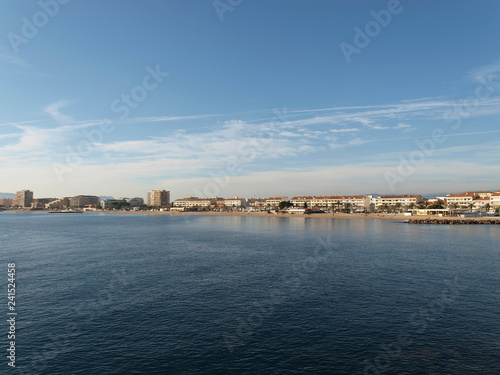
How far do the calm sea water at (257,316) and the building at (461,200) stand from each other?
123634 mm

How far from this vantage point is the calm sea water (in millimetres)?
13469

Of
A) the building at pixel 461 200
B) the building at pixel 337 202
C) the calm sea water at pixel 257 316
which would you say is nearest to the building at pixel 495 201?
the building at pixel 461 200

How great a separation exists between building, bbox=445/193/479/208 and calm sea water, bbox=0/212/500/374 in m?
124

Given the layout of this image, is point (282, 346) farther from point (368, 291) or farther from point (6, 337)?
point (6, 337)

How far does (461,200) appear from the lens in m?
146

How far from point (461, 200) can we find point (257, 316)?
155094 millimetres

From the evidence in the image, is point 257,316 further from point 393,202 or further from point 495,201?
point 393,202

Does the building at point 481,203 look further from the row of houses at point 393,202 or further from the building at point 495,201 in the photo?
the building at point 495,201

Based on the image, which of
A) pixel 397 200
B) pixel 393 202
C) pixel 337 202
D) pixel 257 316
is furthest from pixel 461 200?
pixel 257 316

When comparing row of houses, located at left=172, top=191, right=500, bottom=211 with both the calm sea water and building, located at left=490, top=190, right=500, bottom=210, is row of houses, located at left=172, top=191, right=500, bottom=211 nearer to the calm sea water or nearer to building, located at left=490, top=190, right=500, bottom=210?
building, located at left=490, top=190, right=500, bottom=210

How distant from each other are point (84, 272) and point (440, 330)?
24.9 m

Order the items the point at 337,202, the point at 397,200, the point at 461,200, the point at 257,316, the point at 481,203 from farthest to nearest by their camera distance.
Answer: the point at 337,202, the point at 397,200, the point at 461,200, the point at 481,203, the point at 257,316

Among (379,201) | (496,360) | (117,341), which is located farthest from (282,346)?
(379,201)

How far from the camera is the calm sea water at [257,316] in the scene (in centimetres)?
1347
